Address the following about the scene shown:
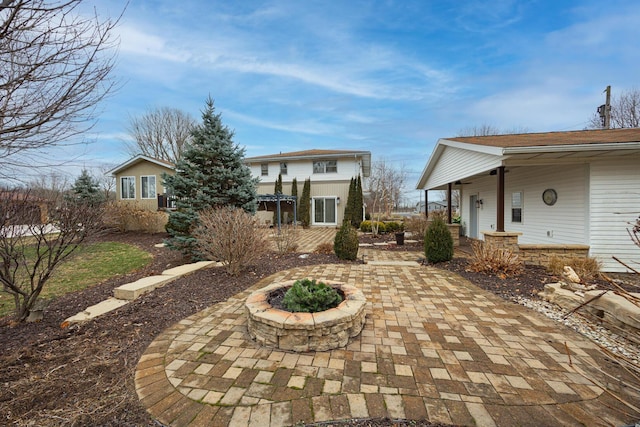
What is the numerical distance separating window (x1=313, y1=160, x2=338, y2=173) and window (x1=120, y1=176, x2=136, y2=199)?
39.4 feet

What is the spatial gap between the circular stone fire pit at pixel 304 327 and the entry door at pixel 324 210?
607 inches

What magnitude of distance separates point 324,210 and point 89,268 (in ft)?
44.5

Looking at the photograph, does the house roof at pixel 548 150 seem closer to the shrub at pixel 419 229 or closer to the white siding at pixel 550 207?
the white siding at pixel 550 207

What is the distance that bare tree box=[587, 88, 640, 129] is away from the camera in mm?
14922

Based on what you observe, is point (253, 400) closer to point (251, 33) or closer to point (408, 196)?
point (251, 33)

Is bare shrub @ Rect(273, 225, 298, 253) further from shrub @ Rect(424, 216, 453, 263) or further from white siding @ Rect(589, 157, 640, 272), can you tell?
white siding @ Rect(589, 157, 640, 272)

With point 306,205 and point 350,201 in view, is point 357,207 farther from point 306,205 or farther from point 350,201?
point 306,205

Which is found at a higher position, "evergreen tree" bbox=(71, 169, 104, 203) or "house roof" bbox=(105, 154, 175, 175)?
"house roof" bbox=(105, 154, 175, 175)

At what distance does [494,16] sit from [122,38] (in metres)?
9.32

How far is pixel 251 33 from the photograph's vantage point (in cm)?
778

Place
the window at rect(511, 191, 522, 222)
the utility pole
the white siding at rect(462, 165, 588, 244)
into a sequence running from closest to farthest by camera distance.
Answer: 1. the white siding at rect(462, 165, 588, 244)
2. the window at rect(511, 191, 522, 222)
3. the utility pole

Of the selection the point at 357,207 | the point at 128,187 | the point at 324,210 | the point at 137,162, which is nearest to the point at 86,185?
the point at 128,187

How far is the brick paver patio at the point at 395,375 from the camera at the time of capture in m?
1.88

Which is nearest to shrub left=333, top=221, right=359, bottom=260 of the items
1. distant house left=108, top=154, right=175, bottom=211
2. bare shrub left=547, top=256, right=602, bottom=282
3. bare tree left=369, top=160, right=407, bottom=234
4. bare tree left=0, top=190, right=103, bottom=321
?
bare shrub left=547, top=256, right=602, bottom=282
